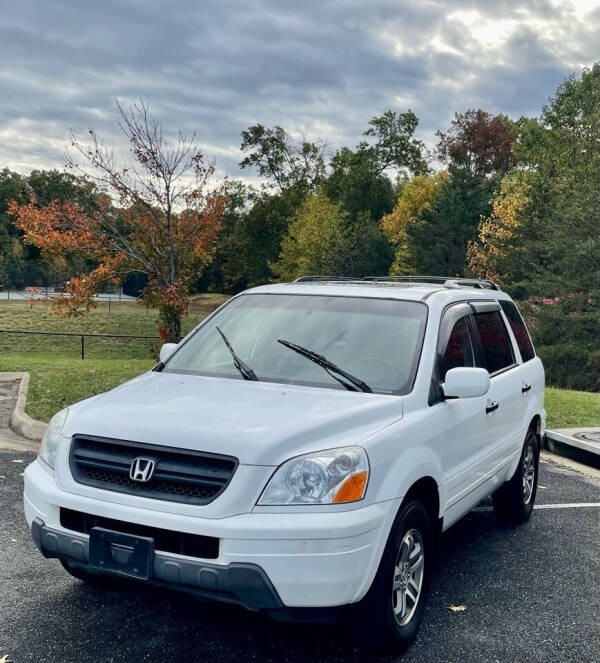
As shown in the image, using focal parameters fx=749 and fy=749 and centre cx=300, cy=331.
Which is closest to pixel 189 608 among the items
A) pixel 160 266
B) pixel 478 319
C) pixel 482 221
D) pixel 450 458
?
pixel 450 458

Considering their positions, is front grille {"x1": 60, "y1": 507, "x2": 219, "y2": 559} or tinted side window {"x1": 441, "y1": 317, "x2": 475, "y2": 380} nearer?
front grille {"x1": 60, "y1": 507, "x2": 219, "y2": 559}

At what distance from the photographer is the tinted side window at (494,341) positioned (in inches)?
214

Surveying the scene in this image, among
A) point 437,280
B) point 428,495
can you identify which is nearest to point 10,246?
point 437,280

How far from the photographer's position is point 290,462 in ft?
11.0

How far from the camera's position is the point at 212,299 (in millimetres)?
66938

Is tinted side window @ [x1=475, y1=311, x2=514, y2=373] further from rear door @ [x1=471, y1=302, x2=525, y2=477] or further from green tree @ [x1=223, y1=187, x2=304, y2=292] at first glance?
green tree @ [x1=223, y1=187, x2=304, y2=292]

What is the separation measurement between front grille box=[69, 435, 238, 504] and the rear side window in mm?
3554

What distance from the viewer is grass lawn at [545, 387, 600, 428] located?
1118 cm

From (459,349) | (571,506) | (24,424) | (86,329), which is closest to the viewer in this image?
(459,349)

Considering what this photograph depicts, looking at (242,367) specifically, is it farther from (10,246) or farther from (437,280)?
(10,246)

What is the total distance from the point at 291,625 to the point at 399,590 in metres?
0.69

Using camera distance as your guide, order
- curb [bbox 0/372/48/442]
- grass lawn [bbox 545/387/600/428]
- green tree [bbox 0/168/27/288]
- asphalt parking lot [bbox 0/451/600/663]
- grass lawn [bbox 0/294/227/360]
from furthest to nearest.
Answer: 1. green tree [bbox 0/168/27/288]
2. grass lawn [bbox 0/294/227/360]
3. grass lawn [bbox 545/387/600/428]
4. curb [bbox 0/372/48/442]
5. asphalt parking lot [bbox 0/451/600/663]

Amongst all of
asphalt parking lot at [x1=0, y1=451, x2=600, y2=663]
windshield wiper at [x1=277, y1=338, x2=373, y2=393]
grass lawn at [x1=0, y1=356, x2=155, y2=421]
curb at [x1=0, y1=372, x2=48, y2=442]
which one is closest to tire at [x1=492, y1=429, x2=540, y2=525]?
asphalt parking lot at [x1=0, y1=451, x2=600, y2=663]

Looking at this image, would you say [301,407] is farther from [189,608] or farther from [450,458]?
[189,608]
